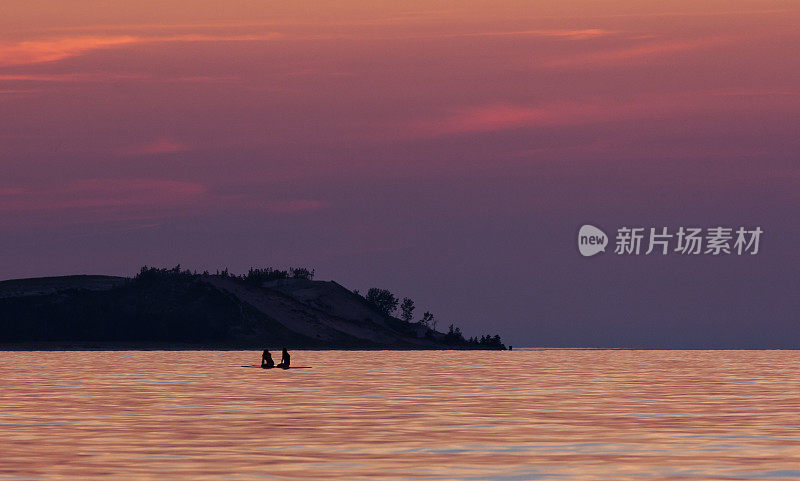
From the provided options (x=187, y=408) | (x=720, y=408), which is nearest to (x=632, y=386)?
(x=720, y=408)

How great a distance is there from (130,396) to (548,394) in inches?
779

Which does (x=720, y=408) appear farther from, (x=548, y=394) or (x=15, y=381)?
(x=15, y=381)

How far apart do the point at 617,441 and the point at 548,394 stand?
100.0ft

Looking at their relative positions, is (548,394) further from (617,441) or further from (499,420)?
(617,441)

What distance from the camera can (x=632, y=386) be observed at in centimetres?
8600

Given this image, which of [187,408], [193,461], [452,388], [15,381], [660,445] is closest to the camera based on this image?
[193,461]

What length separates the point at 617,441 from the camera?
4272 centimetres

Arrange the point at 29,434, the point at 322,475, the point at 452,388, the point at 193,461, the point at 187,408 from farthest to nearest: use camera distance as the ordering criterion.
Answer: the point at 452,388 → the point at 187,408 → the point at 29,434 → the point at 193,461 → the point at 322,475

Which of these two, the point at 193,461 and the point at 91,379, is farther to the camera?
the point at 91,379

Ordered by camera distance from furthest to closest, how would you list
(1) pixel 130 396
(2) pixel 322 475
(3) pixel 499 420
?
(1) pixel 130 396 < (3) pixel 499 420 < (2) pixel 322 475

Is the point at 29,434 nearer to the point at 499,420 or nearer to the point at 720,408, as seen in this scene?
the point at 499,420

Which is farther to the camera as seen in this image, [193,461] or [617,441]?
[617,441]

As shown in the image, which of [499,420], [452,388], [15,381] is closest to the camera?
[499,420]

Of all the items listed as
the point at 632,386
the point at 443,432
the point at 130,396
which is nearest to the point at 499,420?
the point at 443,432
